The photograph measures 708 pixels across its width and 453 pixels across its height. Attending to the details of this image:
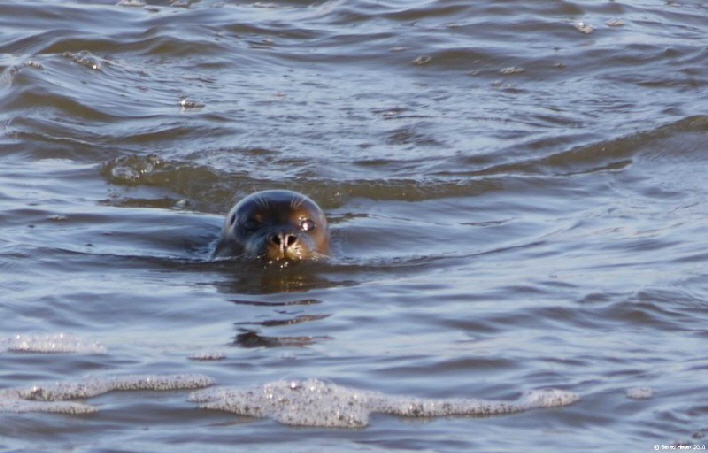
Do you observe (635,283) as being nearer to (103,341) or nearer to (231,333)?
(231,333)

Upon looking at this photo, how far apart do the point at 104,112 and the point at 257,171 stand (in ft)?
6.94

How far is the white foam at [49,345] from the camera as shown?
6473mm

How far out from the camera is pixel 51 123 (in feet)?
40.1

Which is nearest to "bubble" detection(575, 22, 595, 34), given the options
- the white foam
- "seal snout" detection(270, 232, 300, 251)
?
"seal snout" detection(270, 232, 300, 251)

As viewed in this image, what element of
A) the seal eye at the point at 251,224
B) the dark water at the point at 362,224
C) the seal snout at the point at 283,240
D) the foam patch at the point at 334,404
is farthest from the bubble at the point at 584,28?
the foam patch at the point at 334,404

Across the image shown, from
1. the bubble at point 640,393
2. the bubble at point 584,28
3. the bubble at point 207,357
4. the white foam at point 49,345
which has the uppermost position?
the white foam at point 49,345

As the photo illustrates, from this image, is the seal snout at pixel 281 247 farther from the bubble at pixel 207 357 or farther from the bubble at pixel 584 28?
the bubble at pixel 584 28

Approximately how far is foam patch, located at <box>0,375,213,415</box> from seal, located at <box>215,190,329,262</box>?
266 cm

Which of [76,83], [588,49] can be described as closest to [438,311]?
[76,83]

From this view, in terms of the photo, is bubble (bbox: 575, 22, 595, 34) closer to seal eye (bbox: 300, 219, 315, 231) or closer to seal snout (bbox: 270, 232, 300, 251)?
seal eye (bbox: 300, 219, 315, 231)

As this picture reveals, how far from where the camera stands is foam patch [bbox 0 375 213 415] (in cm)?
563

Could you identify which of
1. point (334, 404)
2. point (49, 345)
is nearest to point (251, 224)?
point (49, 345)

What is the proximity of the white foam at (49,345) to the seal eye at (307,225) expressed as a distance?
2.40m

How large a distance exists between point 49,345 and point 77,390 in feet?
2.41
